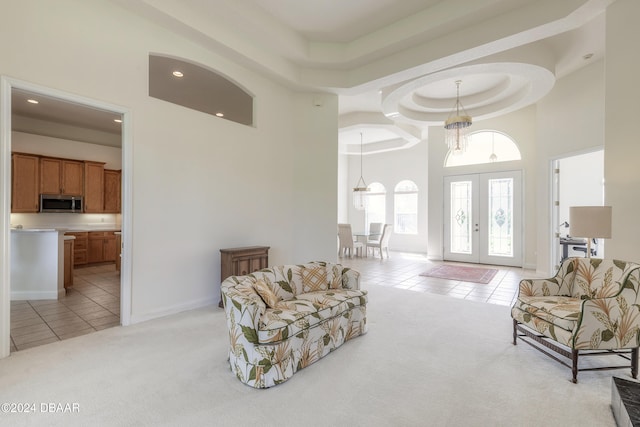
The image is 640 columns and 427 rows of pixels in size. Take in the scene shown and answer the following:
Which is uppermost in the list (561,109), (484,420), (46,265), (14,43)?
(561,109)

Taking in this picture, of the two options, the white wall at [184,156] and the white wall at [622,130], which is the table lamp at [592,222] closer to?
the white wall at [622,130]

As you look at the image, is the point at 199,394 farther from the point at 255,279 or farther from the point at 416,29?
the point at 416,29

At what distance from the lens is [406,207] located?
10.7 m

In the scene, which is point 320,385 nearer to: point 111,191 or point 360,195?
point 111,191

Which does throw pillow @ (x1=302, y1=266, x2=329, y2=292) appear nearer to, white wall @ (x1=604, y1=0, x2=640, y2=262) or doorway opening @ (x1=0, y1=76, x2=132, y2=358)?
doorway opening @ (x1=0, y1=76, x2=132, y2=358)

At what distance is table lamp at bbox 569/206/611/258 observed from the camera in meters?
2.88

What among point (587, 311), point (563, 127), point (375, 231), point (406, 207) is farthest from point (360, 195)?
Answer: point (587, 311)

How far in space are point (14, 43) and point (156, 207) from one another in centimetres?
191

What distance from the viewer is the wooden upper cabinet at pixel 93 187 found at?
744cm

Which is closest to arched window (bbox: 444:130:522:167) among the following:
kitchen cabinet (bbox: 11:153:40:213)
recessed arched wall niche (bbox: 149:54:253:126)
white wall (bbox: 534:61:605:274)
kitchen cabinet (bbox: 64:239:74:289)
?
white wall (bbox: 534:61:605:274)

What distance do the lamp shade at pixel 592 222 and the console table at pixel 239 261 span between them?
3798mm

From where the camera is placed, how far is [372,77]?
4.80 meters

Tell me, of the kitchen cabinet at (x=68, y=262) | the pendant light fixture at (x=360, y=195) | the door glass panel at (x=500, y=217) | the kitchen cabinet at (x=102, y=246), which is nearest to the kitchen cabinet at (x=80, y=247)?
the kitchen cabinet at (x=102, y=246)

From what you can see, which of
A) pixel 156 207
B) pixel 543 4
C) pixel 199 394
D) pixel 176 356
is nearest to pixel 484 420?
pixel 199 394
